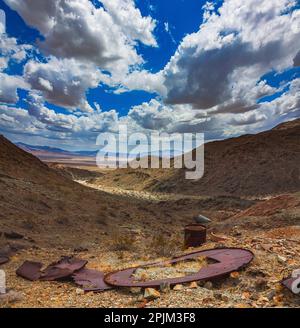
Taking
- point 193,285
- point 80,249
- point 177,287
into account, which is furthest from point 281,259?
point 80,249

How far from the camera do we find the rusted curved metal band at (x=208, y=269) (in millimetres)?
5406

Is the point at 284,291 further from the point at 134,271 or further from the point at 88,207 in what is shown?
the point at 88,207

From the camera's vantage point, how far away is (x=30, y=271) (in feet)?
21.9

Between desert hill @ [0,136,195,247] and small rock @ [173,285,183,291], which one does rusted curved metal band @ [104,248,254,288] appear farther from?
desert hill @ [0,136,195,247]

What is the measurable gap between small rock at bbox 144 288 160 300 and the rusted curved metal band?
0.17 meters

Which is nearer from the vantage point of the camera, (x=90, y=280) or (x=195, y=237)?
(x=90, y=280)

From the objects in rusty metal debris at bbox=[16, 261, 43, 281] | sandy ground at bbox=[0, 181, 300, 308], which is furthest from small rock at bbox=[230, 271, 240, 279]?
rusty metal debris at bbox=[16, 261, 43, 281]

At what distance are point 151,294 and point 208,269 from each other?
142cm

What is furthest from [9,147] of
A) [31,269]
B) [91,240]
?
[31,269]

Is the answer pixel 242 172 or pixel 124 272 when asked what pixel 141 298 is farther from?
pixel 242 172

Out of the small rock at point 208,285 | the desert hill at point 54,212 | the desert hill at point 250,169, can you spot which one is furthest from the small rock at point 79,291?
the desert hill at point 250,169

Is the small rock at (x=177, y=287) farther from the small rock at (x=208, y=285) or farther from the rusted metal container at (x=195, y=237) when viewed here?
the rusted metal container at (x=195, y=237)

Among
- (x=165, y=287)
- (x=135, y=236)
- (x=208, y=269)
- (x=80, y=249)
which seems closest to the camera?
(x=165, y=287)
